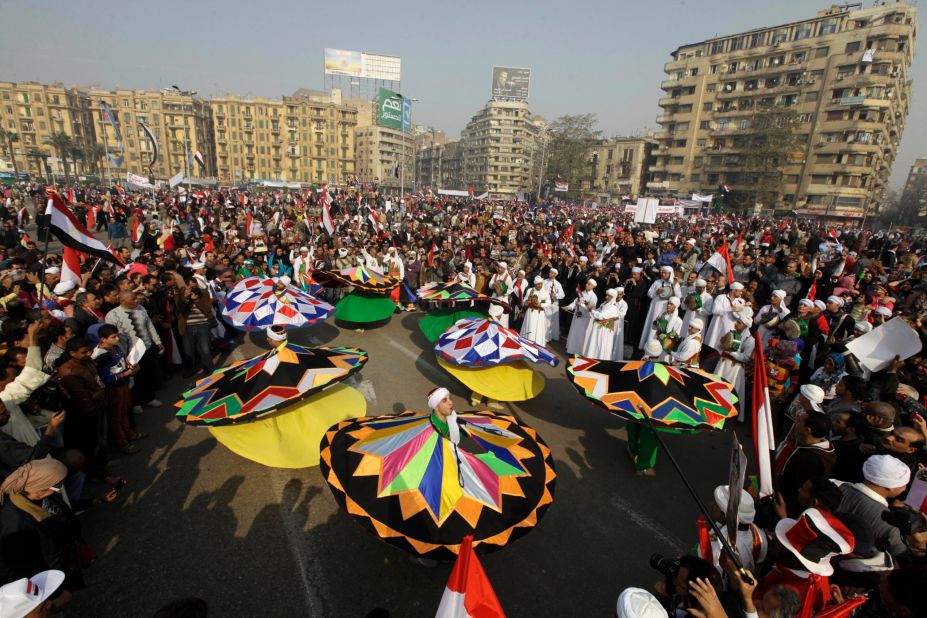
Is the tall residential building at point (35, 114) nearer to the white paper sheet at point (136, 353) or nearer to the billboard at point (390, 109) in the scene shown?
the billboard at point (390, 109)

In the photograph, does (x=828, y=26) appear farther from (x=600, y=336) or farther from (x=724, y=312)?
(x=600, y=336)

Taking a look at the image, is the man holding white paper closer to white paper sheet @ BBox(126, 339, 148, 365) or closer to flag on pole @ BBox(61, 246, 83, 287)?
white paper sheet @ BBox(126, 339, 148, 365)

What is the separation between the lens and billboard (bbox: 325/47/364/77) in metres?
68.1

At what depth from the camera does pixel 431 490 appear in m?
3.42

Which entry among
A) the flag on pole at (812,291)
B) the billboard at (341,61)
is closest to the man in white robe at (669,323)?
the flag on pole at (812,291)

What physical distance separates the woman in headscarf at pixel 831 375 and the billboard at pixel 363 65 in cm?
7051

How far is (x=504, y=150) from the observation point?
107m

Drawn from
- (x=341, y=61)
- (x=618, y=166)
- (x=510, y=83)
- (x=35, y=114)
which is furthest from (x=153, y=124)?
(x=618, y=166)

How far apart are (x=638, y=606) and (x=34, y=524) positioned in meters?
3.69

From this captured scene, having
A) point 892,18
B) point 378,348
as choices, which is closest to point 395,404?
point 378,348

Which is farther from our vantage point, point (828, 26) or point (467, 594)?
point (828, 26)

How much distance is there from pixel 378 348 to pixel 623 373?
5.48m

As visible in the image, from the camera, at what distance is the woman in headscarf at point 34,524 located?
2730 mm

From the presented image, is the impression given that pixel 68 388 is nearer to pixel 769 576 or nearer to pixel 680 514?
pixel 769 576
